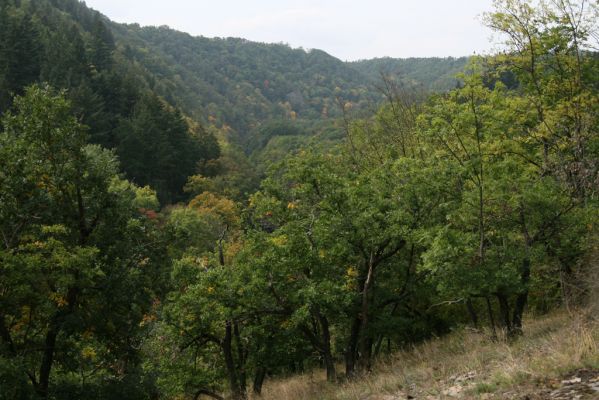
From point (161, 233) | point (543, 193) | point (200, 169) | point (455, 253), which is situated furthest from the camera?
point (200, 169)

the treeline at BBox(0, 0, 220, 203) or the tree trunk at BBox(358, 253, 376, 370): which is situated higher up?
the treeline at BBox(0, 0, 220, 203)

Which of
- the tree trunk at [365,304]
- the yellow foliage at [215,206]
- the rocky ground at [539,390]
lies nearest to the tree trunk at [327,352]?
the tree trunk at [365,304]

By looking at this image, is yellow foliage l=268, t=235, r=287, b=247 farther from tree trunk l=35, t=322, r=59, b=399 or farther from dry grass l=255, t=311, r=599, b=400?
tree trunk l=35, t=322, r=59, b=399

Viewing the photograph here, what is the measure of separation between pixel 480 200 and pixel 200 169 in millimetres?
60676

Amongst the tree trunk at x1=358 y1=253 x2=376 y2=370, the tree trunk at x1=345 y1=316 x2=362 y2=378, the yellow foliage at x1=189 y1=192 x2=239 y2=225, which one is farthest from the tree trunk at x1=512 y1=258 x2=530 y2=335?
the yellow foliage at x1=189 y1=192 x2=239 y2=225

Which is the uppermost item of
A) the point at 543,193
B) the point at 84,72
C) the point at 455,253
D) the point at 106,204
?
the point at 84,72

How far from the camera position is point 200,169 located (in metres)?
70.2

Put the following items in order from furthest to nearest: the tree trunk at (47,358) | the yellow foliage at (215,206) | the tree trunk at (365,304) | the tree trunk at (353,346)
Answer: the yellow foliage at (215,206), the tree trunk at (353,346), the tree trunk at (365,304), the tree trunk at (47,358)

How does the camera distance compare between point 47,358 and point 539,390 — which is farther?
point 47,358

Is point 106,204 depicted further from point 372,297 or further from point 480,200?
point 480,200

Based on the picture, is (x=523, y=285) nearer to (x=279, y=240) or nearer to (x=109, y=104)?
(x=279, y=240)

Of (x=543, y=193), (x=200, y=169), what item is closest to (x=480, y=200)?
(x=543, y=193)

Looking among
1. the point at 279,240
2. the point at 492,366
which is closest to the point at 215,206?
the point at 279,240

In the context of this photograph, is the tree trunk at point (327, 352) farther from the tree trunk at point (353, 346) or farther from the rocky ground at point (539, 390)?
the rocky ground at point (539, 390)
